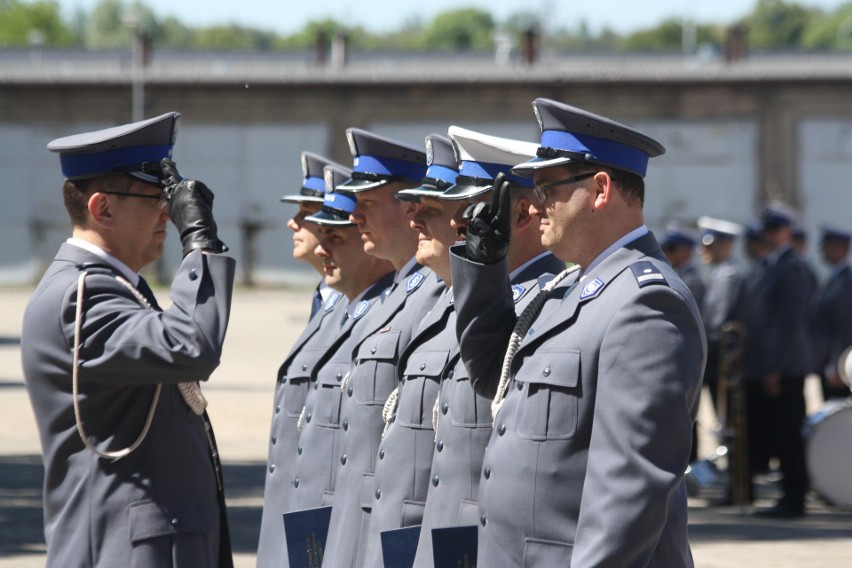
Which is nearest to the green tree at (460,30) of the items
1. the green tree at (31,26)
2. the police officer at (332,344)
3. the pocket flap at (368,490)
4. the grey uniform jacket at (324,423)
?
the green tree at (31,26)

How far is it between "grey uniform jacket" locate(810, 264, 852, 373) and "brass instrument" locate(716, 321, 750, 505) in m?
1.37

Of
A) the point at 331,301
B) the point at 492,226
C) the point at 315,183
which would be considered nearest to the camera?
the point at 492,226

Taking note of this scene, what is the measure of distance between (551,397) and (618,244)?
0.45 metres

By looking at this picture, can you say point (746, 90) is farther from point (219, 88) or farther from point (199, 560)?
point (199, 560)

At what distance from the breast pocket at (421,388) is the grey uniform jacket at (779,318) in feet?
21.7

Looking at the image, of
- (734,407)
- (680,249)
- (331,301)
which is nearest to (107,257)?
(331,301)

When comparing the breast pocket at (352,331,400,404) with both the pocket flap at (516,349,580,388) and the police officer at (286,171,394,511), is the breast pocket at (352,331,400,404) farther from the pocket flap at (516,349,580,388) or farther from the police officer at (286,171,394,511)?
the pocket flap at (516,349,580,388)

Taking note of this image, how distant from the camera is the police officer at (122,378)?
3789 mm

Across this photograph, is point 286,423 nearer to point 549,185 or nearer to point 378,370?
point 378,370

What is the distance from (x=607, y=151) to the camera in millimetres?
3691

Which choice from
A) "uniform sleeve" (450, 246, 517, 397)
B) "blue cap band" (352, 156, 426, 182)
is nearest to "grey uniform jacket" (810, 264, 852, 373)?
"blue cap band" (352, 156, 426, 182)

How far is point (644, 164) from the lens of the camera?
12.3 ft

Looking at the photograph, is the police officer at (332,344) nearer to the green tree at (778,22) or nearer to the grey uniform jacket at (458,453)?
the grey uniform jacket at (458,453)

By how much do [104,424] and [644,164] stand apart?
5.35 feet
